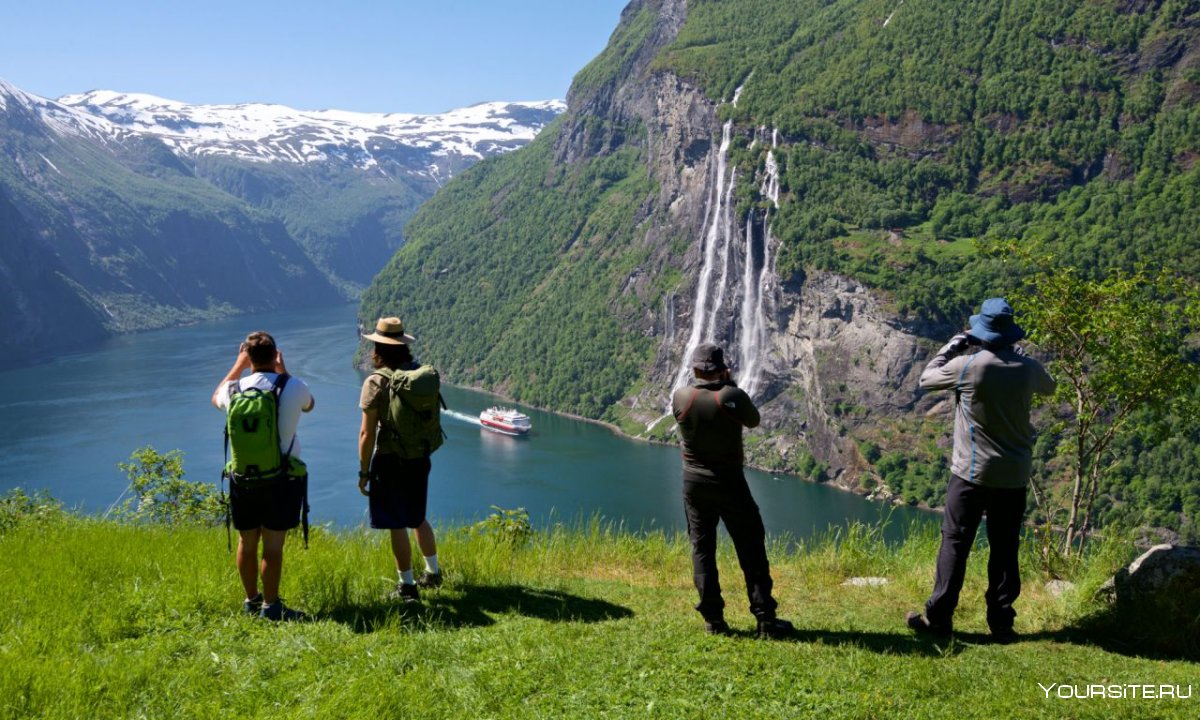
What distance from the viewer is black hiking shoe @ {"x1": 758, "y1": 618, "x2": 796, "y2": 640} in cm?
550

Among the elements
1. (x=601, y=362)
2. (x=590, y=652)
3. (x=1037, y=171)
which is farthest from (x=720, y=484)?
(x=601, y=362)

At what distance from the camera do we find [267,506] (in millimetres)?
5645

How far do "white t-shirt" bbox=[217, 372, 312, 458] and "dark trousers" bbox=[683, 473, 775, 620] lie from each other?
2509mm

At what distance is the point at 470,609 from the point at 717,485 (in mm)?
1874

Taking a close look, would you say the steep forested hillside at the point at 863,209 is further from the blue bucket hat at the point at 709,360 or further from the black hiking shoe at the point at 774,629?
the black hiking shoe at the point at 774,629

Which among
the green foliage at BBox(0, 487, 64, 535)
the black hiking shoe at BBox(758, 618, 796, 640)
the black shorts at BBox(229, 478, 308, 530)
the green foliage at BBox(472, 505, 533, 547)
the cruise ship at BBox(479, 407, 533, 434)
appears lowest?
the cruise ship at BBox(479, 407, 533, 434)

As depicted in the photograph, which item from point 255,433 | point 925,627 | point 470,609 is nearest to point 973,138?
point 925,627

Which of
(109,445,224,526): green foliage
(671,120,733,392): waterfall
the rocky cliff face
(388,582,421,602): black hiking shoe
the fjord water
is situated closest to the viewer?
(388,582,421,602): black hiking shoe

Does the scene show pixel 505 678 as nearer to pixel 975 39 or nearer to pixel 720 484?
pixel 720 484

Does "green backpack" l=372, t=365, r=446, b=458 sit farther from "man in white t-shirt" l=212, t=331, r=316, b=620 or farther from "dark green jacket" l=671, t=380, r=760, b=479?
"dark green jacket" l=671, t=380, r=760, b=479

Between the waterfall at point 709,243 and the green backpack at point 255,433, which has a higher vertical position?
the waterfall at point 709,243

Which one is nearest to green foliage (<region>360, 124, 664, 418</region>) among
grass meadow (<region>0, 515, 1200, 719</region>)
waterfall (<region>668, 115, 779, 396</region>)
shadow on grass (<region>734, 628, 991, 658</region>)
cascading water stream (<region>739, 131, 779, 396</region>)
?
waterfall (<region>668, 115, 779, 396</region>)

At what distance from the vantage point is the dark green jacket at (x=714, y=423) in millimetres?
5488

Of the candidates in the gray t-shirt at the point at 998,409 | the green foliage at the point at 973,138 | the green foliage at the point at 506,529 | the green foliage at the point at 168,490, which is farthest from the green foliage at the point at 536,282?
the gray t-shirt at the point at 998,409
